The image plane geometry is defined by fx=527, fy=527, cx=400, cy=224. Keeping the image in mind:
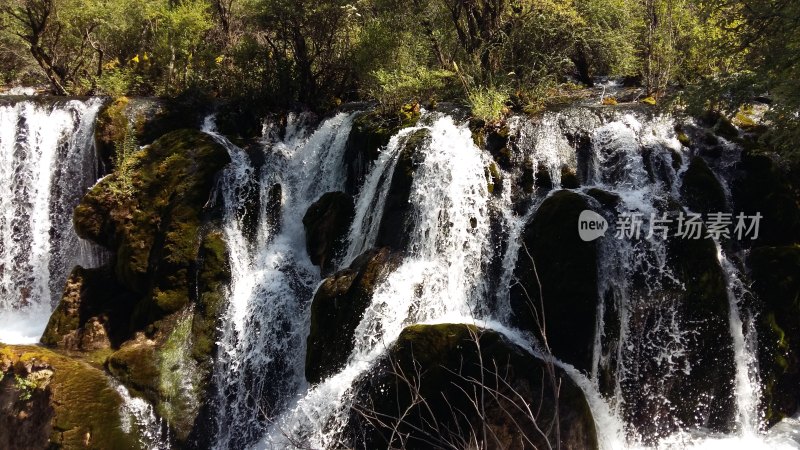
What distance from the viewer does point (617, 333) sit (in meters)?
6.09

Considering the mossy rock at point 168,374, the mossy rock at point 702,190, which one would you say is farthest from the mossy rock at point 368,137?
the mossy rock at point 702,190

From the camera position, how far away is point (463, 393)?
5258 millimetres

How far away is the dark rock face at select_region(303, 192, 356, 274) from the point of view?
8.20 metres

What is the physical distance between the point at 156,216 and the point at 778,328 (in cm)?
888

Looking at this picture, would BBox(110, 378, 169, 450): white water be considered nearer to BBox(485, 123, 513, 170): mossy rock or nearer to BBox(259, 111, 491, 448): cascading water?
BBox(259, 111, 491, 448): cascading water

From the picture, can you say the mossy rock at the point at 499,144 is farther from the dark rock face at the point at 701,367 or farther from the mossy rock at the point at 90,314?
the mossy rock at the point at 90,314

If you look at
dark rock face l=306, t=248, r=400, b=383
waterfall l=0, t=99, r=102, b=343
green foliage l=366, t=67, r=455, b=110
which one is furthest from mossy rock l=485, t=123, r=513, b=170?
waterfall l=0, t=99, r=102, b=343

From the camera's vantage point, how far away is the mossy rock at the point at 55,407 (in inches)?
265

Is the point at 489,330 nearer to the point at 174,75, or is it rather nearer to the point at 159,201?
the point at 159,201

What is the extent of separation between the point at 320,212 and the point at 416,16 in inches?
187

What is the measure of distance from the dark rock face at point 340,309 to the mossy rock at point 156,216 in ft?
8.01

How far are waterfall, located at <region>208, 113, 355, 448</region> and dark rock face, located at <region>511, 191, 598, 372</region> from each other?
332cm

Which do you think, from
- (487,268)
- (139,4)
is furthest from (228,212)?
(139,4)

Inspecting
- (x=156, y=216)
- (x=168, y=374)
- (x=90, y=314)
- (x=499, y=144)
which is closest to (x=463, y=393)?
(x=499, y=144)
